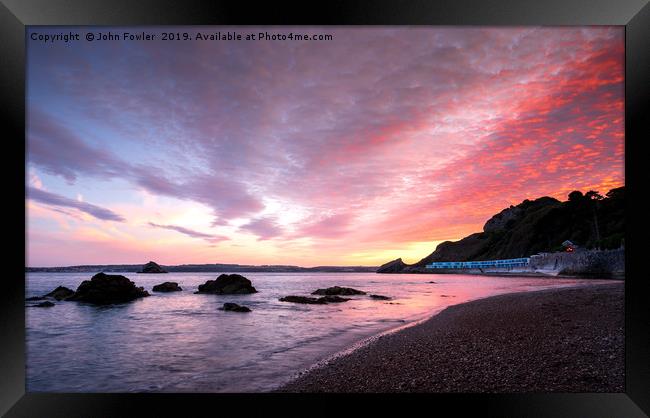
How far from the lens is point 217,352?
34.7ft

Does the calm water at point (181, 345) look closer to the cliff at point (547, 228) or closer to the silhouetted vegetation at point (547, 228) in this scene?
the cliff at point (547, 228)

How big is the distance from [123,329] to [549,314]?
675 inches

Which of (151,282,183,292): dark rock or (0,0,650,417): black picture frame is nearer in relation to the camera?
(0,0,650,417): black picture frame

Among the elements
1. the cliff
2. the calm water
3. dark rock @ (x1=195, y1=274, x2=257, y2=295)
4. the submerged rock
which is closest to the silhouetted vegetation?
the cliff

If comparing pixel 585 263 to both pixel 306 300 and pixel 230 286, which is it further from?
pixel 230 286

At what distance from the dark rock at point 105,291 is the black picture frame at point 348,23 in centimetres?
1889

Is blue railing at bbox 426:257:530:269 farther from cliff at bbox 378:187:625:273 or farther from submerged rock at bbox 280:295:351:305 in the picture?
submerged rock at bbox 280:295:351:305

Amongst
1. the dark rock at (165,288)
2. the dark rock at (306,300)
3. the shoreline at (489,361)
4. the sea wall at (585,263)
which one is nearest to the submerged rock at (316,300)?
the dark rock at (306,300)

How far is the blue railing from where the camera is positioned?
175 ft

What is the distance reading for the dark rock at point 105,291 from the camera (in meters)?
21.4

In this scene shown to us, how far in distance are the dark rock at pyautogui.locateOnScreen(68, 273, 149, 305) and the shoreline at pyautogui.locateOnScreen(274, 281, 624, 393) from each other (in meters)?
19.6

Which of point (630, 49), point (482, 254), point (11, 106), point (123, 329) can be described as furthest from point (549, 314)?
point (482, 254)

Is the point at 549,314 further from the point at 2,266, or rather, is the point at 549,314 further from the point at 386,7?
the point at 2,266

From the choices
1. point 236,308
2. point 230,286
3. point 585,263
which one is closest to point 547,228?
point 585,263
